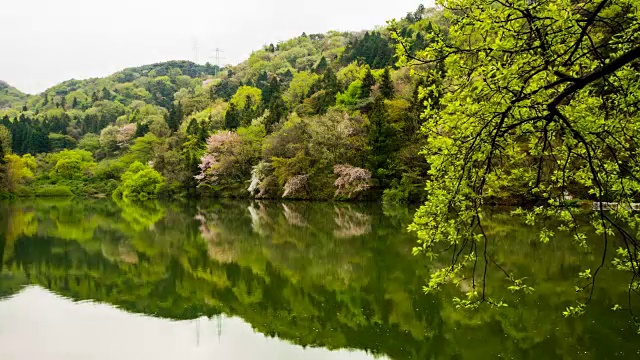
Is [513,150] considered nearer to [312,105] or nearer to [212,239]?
[212,239]

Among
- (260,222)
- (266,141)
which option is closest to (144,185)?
(266,141)

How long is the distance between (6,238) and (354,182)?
2136 cm

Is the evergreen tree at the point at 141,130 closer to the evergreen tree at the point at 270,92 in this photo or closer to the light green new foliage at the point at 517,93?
the evergreen tree at the point at 270,92

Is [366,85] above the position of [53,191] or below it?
above

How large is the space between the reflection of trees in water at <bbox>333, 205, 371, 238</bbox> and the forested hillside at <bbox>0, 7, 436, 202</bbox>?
5.55m

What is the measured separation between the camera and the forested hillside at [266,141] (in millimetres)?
33875

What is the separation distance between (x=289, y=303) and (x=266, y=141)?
32.6m

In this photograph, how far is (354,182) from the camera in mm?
33906

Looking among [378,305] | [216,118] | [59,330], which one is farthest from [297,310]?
[216,118]

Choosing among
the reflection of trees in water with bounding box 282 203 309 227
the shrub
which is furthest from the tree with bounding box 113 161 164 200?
the reflection of trees in water with bounding box 282 203 309 227

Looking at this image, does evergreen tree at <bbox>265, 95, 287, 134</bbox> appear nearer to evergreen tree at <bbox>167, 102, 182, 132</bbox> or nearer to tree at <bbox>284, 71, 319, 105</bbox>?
tree at <bbox>284, 71, 319, 105</bbox>

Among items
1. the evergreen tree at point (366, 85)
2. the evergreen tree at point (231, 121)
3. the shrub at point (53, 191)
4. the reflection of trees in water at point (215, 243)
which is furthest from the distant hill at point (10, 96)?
the reflection of trees in water at point (215, 243)

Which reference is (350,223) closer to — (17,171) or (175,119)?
(17,171)

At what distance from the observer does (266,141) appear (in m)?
42.2
